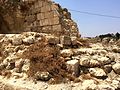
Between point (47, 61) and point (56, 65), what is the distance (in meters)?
0.36

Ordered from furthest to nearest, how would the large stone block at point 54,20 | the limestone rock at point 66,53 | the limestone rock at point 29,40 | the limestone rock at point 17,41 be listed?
the large stone block at point 54,20 < the limestone rock at point 17,41 < the limestone rock at point 29,40 < the limestone rock at point 66,53

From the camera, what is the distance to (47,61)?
8445 millimetres

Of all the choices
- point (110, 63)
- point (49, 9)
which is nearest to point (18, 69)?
point (110, 63)

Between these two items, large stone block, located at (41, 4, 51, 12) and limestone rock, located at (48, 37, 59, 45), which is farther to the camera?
large stone block, located at (41, 4, 51, 12)

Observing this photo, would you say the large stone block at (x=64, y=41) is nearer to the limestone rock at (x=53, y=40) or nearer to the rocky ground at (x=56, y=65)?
the rocky ground at (x=56, y=65)

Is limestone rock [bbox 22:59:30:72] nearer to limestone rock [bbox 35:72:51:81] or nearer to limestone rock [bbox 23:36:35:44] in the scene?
limestone rock [bbox 35:72:51:81]

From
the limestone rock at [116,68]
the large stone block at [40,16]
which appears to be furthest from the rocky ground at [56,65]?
the large stone block at [40,16]

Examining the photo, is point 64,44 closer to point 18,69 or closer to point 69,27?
point 18,69

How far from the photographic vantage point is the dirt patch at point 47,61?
7992 millimetres

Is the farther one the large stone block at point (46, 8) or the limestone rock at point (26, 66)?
the large stone block at point (46, 8)

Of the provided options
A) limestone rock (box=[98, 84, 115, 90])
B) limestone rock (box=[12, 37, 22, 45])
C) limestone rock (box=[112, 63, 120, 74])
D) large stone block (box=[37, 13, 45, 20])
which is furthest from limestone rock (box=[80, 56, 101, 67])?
large stone block (box=[37, 13, 45, 20])

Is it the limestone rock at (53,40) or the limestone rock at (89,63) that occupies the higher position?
the limestone rock at (53,40)

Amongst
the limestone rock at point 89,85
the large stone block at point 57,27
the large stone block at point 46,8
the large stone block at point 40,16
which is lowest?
the limestone rock at point 89,85

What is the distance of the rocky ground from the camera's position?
25.0 feet
